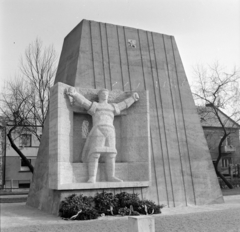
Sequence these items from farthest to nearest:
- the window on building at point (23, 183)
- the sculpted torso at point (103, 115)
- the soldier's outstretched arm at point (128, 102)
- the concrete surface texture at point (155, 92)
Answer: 1. the window on building at point (23, 183)
2. the concrete surface texture at point (155, 92)
3. the soldier's outstretched arm at point (128, 102)
4. the sculpted torso at point (103, 115)

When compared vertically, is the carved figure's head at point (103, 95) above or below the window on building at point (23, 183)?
above

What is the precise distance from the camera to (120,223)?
881 cm

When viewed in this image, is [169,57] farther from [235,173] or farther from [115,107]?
[235,173]

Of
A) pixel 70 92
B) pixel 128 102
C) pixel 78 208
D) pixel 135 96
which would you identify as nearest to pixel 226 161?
pixel 135 96

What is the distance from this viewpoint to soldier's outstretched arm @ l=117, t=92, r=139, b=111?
1147 cm

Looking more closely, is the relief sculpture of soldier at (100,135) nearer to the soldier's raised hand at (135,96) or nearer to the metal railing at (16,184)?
the soldier's raised hand at (135,96)

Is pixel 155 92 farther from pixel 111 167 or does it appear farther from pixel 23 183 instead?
pixel 23 183

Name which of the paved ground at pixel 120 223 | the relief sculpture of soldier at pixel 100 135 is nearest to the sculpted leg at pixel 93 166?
the relief sculpture of soldier at pixel 100 135

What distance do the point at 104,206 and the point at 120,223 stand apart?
1.32 metres

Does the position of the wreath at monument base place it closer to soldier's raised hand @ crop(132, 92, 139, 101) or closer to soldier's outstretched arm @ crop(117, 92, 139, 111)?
soldier's outstretched arm @ crop(117, 92, 139, 111)

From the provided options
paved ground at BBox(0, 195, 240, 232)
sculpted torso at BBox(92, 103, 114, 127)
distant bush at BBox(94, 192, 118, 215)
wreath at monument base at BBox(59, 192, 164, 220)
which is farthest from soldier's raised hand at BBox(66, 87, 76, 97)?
paved ground at BBox(0, 195, 240, 232)

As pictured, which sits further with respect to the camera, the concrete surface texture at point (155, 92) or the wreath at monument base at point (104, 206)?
the concrete surface texture at point (155, 92)

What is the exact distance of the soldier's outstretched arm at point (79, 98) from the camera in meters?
10.7

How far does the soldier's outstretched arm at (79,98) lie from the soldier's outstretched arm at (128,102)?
3.47 feet
